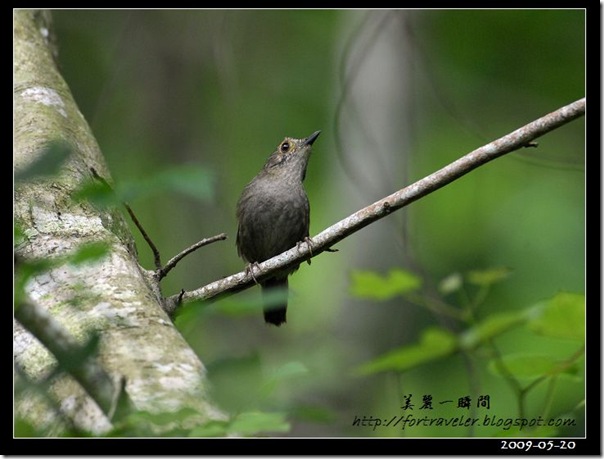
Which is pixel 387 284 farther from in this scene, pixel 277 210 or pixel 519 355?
pixel 277 210

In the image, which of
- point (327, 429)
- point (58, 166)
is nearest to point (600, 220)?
point (58, 166)

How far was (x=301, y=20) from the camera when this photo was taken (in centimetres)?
1195

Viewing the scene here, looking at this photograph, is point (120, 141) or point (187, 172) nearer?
point (187, 172)

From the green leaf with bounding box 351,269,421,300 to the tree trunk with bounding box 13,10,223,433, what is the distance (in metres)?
0.74

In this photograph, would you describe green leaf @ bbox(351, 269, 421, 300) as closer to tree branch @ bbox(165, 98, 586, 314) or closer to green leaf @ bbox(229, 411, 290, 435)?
tree branch @ bbox(165, 98, 586, 314)

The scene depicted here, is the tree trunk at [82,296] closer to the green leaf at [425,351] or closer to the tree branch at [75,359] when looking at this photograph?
the tree branch at [75,359]

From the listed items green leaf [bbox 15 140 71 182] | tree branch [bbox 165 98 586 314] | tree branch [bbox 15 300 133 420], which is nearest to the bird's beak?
tree branch [bbox 165 98 586 314]

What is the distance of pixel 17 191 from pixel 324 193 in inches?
281

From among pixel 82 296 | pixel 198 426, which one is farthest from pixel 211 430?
pixel 82 296

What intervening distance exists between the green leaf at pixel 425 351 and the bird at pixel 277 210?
11.4 feet

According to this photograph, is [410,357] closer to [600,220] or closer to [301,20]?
[600,220]

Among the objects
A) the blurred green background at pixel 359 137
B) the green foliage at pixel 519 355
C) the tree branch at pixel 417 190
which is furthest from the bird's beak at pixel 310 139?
the green foliage at pixel 519 355

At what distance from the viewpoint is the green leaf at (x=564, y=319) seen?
2.38m
